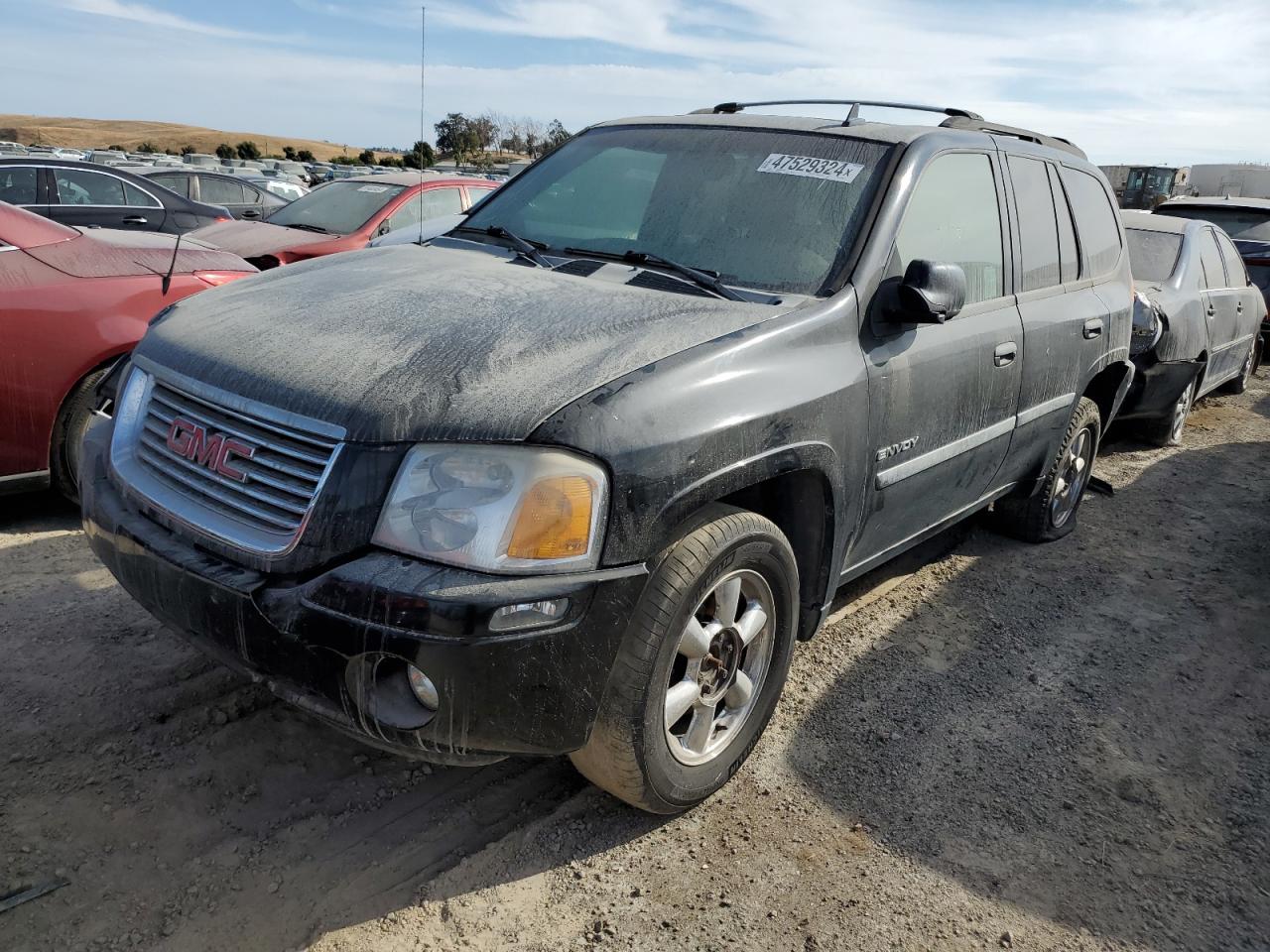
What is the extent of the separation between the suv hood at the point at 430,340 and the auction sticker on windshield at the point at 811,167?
0.71 metres

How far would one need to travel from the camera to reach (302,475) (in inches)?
86.7

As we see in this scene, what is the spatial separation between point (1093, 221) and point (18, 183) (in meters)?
8.96

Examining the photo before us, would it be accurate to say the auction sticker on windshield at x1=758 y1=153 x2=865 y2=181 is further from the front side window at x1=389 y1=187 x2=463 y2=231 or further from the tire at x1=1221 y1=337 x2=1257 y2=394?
the tire at x1=1221 y1=337 x2=1257 y2=394

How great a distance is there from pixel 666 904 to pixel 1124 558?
11.6ft

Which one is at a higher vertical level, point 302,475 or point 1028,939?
point 302,475

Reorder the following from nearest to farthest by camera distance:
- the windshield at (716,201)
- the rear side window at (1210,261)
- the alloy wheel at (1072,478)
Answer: the windshield at (716,201), the alloy wheel at (1072,478), the rear side window at (1210,261)

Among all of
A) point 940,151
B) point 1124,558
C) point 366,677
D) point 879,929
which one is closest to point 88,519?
point 366,677

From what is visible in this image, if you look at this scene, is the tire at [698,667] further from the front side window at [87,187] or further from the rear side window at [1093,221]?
the front side window at [87,187]

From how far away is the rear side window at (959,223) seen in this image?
320 cm

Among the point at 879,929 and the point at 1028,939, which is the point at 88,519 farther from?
the point at 1028,939

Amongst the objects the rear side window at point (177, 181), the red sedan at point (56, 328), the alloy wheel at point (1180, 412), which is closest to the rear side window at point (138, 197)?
the rear side window at point (177, 181)

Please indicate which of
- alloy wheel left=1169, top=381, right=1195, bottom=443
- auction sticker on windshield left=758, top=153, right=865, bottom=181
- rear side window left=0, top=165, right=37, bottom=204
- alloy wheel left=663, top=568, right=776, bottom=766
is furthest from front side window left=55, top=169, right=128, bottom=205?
alloy wheel left=1169, top=381, right=1195, bottom=443

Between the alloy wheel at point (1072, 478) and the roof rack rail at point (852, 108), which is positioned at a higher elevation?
the roof rack rail at point (852, 108)

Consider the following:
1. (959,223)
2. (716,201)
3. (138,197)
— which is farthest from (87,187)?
(959,223)
